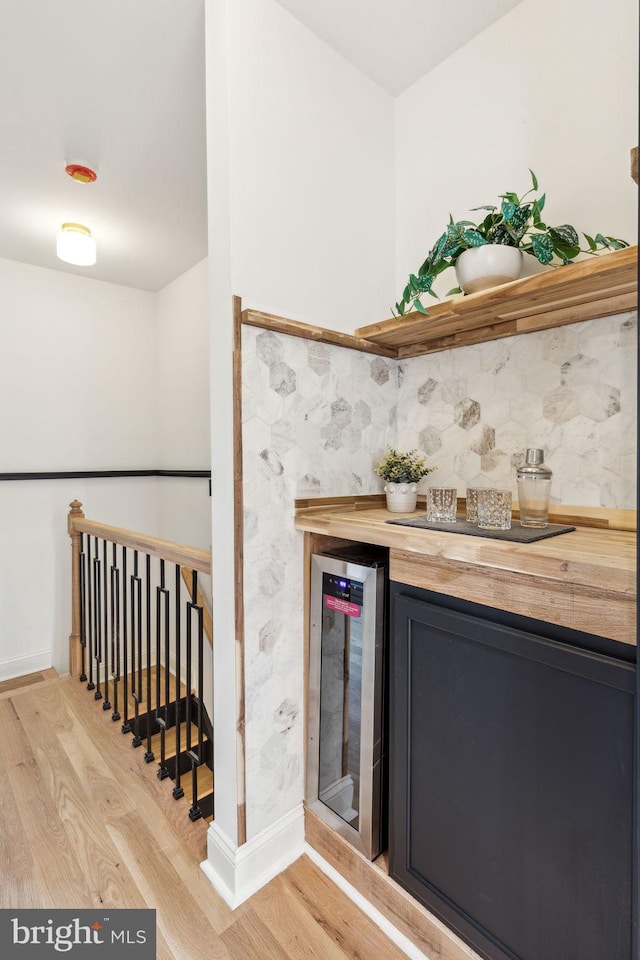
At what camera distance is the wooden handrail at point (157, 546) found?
1.51 metres

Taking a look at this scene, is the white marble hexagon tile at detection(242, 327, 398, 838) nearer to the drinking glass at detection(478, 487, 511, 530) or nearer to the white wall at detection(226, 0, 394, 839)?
the white wall at detection(226, 0, 394, 839)

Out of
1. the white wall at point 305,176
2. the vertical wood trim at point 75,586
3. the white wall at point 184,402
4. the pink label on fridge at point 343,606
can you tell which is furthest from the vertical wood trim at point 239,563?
the vertical wood trim at point 75,586

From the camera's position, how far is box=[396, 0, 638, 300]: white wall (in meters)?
1.16

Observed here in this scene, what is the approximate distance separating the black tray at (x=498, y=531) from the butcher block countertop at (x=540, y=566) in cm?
2

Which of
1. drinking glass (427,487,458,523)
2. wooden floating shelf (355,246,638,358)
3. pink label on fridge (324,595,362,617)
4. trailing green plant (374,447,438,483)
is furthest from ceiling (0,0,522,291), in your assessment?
pink label on fridge (324,595,362,617)

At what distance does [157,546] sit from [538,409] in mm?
1394

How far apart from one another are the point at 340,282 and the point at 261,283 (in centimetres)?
33

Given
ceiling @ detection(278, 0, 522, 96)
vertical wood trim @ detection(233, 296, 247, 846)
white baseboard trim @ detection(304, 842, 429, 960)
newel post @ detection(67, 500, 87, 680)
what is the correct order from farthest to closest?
newel post @ detection(67, 500, 87, 680), ceiling @ detection(278, 0, 522, 96), vertical wood trim @ detection(233, 296, 247, 846), white baseboard trim @ detection(304, 842, 429, 960)

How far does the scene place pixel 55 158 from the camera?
200 cm

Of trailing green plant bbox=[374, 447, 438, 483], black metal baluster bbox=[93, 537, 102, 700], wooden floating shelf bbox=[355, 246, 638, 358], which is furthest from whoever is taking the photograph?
black metal baluster bbox=[93, 537, 102, 700]

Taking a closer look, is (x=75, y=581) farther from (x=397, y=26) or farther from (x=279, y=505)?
(x=397, y=26)

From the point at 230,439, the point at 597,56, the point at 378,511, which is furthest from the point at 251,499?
the point at 597,56

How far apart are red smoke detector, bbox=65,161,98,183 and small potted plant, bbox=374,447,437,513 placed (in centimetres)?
191

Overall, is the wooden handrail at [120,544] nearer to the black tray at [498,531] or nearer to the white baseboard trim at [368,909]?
the black tray at [498,531]
